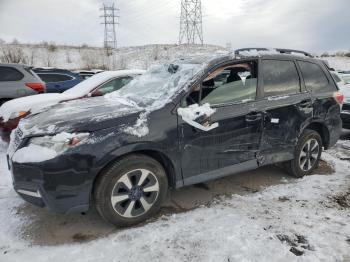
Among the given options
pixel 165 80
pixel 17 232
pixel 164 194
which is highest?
pixel 165 80

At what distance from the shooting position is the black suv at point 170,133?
316cm

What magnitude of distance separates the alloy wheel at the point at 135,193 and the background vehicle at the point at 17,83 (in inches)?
216

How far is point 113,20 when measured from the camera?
42.4m

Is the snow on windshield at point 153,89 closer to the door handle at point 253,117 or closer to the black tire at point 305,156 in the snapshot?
the door handle at point 253,117

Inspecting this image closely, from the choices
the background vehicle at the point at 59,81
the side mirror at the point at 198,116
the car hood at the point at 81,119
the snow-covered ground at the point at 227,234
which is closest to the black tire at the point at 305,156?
the snow-covered ground at the point at 227,234

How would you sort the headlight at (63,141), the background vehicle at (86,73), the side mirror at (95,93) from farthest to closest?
1. the background vehicle at (86,73)
2. the side mirror at (95,93)
3. the headlight at (63,141)

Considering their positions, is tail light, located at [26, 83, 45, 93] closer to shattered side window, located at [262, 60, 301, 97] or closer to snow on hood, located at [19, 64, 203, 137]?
snow on hood, located at [19, 64, 203, 137]

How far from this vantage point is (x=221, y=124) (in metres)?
3.85

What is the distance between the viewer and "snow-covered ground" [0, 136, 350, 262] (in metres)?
3.00

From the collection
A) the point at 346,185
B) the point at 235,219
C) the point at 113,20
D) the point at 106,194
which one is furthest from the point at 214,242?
the point at 113,20

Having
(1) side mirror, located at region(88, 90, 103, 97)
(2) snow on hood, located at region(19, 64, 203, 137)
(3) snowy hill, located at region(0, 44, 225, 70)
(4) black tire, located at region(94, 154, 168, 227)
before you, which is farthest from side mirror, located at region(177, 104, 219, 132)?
(3) snowy hill, located at region(0, 44, 225, 70)

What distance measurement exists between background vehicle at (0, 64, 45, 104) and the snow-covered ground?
4074mm

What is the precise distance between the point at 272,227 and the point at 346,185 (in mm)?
1818

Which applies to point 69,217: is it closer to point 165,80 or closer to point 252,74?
point 165,80
